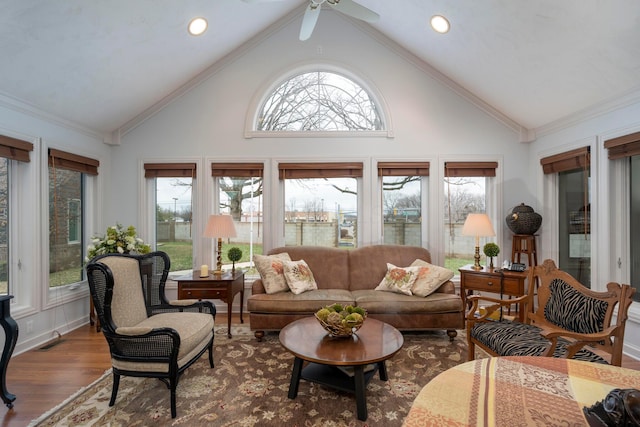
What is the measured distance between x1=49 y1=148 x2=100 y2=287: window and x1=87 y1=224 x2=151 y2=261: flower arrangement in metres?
0.41

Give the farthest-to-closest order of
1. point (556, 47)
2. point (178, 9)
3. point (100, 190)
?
point (100, 190) → point (178, 9) → point (556, 47)

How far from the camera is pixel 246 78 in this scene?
4406 mm

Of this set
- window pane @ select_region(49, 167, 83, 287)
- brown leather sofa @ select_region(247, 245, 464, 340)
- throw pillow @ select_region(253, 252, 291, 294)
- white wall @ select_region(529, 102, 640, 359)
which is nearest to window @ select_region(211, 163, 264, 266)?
throw pillow @ select_region(253, 252, 291, 294)

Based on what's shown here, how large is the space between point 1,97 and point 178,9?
71.8 inches

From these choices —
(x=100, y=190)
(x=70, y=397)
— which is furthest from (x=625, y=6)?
(x=100, y=190)

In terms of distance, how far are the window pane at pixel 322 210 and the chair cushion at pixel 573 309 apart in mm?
2437

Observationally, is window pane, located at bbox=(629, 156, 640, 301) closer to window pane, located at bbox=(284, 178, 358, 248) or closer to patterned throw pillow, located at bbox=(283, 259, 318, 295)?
window pane, located at bbox=(284, 178, 358, 248)

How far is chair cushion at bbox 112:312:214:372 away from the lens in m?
2.23

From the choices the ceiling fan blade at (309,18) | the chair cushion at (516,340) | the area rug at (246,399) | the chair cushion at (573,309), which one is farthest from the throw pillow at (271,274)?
the chair cushion at (573,309)

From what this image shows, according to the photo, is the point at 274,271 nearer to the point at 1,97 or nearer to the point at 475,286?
the point at 475,286

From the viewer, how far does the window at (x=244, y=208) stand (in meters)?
4.45

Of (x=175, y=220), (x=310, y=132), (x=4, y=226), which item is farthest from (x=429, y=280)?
(x=4, y=226)

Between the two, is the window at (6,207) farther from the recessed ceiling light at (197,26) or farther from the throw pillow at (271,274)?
the throw pillow at (271,274)

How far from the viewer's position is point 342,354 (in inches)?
85.4
